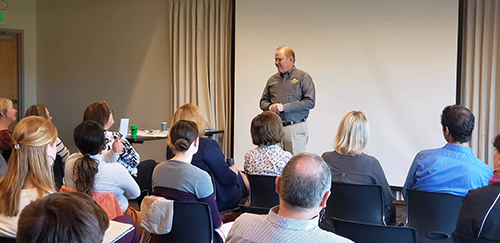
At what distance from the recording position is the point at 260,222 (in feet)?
4.67

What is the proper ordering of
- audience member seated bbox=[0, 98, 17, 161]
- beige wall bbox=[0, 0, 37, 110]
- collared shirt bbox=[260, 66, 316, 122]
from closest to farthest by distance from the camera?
audience member seated bbox=[0, 98, 17, 161]
collared shirt bbox=[260, 66, 316, 122]
beige wall bbox=[0, 0, 37, 110]

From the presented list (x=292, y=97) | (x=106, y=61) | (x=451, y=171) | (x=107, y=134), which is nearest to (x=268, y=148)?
(x=451, y=171)

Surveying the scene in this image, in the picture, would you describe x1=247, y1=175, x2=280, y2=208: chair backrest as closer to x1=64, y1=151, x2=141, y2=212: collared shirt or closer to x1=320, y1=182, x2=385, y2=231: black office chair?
x1=320, y1=182, x2=385, y2=231: black office chair

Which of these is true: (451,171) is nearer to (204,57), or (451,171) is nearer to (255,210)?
(255,210)

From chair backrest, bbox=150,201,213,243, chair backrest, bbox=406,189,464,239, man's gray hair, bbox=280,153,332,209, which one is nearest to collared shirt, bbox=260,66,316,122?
chair backrest, bbox=406,189,464,239

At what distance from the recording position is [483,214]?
1.84 metres

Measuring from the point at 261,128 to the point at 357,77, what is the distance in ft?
8.05

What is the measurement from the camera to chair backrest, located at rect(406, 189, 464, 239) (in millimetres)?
2463

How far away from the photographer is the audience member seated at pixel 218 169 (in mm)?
3242

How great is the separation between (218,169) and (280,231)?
1.94m

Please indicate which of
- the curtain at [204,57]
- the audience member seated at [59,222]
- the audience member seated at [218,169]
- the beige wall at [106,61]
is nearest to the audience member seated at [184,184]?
the audience member seated at [218,169]

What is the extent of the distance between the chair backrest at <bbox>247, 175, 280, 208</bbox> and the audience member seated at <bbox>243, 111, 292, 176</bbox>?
154 millimetres

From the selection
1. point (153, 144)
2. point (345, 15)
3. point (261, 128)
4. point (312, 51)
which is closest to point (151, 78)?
point (153, 144)

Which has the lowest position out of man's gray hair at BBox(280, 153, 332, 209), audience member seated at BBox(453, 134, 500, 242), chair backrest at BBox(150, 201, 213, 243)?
chair backrest at BBox(150, 201, 213, 243)
